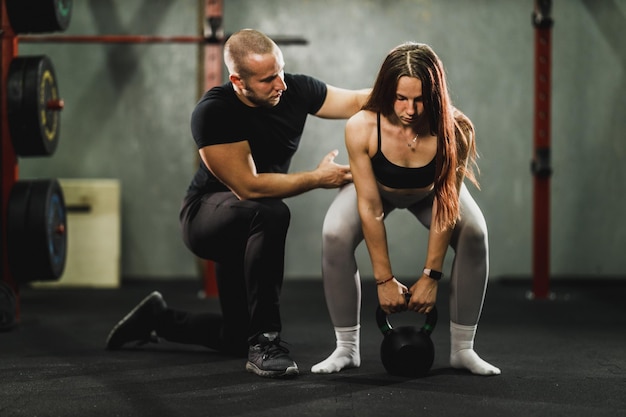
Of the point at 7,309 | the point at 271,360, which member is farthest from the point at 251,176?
the point at 7,309

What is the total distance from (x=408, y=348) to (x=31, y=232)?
1983 mm

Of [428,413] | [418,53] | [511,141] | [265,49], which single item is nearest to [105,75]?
[511,141]

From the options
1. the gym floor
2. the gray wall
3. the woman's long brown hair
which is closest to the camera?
the gym floor

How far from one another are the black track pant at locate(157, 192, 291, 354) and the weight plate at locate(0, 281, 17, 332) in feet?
3.18

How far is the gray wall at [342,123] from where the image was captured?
543 centimetres

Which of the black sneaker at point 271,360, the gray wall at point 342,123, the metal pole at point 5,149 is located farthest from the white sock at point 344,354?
the gray wall at point 342,123

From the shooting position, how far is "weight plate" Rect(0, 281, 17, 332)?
3.62 meters

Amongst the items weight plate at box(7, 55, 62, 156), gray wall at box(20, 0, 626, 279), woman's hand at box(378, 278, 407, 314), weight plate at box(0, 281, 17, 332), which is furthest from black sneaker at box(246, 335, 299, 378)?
gray wall at box(20, 0, 626, 279)

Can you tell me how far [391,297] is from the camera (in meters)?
2.51

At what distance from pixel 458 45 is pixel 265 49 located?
10.3ft

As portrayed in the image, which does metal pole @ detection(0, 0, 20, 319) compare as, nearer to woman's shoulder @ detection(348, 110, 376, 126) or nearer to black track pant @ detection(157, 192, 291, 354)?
black track pant @ detection(157, 192, 291, 354)

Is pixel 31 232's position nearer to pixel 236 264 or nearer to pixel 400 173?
pixel 236 264

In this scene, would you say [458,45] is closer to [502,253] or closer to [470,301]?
[502,253]

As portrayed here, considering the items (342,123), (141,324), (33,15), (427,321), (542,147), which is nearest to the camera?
(427,321)
